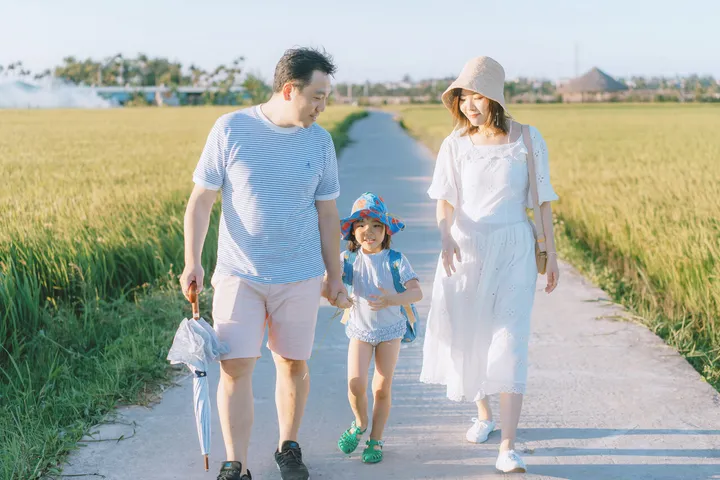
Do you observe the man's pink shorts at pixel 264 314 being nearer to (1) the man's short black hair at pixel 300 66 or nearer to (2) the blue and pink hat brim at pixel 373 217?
(2) the blue and pink hat brim at pixel 373 217

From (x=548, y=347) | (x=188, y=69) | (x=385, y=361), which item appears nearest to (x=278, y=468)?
(x=385, y=361)

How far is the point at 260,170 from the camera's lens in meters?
3.33

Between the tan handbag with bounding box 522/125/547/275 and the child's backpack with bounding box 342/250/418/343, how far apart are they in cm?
58

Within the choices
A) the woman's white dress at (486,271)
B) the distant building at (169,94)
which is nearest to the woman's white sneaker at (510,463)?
the woman's white dress at (486,271)

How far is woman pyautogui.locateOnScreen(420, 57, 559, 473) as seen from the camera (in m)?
3.75

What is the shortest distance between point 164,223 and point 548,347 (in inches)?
143

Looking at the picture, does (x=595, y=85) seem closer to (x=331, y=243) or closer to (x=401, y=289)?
(x=401, y=289)

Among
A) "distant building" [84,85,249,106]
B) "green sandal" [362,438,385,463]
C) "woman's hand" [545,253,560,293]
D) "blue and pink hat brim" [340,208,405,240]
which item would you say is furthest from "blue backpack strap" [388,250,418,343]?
"distant building" [84,85,249,106]

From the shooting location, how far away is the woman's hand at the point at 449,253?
3.83 meters

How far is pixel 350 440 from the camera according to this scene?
3.81 m

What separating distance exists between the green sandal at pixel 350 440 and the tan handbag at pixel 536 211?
3.34 ft

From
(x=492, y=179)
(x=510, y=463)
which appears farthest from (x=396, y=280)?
(x=510, y=463)

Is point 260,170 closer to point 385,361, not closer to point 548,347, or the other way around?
point 385,361

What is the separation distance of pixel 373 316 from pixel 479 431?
698 millimetres
